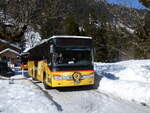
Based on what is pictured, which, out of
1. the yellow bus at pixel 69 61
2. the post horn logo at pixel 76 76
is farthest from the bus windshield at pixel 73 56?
the post horn logo at pixel 76 76

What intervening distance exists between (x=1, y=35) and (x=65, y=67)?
4070mm

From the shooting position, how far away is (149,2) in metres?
12.3

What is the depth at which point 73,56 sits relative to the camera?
12.5 meters

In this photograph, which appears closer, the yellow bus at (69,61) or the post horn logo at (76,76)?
the yellow bus at (69,61)

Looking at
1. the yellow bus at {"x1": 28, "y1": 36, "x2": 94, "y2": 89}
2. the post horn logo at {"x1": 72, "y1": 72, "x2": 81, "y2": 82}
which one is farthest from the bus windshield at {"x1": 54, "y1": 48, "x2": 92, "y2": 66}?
the post horn logo at {"x1": 72, "y1": 72, "x2": 81, "y2": 82}

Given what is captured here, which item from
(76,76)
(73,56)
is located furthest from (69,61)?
(76,76)

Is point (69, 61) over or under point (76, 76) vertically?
over

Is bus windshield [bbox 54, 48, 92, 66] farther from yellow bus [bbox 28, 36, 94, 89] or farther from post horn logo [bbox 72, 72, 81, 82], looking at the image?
post horn logo [bbox 72, 72, 81, 82]

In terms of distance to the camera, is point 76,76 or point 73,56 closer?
point 76,76

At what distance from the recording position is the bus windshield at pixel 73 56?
480 inches

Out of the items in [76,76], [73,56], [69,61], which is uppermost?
[73,56]

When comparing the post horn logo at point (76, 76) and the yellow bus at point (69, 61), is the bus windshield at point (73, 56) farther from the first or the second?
the post horn logo at point (76, 76)

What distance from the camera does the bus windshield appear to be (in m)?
12.2

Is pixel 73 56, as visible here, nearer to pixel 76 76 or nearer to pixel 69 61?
pixel 69 61
